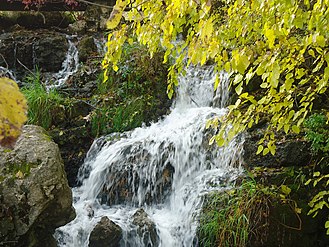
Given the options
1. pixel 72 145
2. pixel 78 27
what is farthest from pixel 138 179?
pixel 78 27

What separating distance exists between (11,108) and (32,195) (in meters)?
2.76

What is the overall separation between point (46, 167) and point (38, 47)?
4.39m

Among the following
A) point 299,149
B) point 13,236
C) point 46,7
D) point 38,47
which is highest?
point 46,7

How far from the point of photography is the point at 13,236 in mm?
3205

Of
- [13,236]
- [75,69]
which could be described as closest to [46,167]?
[13,236]

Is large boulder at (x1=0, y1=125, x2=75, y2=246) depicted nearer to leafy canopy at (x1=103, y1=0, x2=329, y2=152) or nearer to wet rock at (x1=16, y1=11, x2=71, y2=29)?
leafy canopy at (x1=103, y1=0, x2=329, y2=152)

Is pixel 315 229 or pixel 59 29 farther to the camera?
pixel 59 29

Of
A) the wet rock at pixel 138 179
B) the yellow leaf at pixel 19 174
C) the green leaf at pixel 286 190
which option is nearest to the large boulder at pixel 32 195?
the yellow leaf at pixel 19 174

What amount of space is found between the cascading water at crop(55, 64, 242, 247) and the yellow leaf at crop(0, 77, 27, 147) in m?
3.35

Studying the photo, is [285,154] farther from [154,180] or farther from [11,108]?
[11,108]

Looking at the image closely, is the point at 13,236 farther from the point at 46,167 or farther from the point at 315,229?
the point at 315,229

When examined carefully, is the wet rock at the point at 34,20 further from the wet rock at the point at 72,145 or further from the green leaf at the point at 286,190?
the green leaf at the point at 286,190

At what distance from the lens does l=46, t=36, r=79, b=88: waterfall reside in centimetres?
672

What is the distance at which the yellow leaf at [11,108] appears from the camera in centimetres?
65
